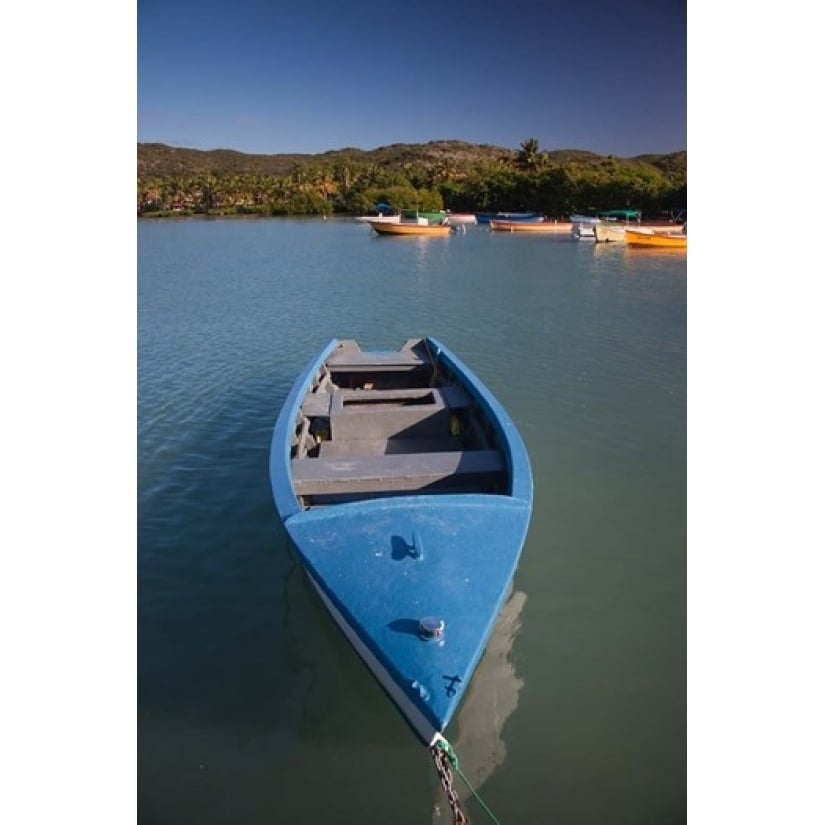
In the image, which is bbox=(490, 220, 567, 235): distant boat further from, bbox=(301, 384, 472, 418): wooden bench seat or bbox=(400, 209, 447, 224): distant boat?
bbox=(301, 384, 472, 418): wooden bench seat

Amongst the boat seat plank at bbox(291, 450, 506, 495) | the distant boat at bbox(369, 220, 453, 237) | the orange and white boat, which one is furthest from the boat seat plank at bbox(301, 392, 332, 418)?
the distant boat at bbox(369, 220, 453, 237)

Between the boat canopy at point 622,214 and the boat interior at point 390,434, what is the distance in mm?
45845

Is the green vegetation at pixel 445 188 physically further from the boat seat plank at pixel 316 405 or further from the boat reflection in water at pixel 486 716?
the boat reflection in water at pixel 486 716

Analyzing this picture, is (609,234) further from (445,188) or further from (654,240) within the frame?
(445,188)

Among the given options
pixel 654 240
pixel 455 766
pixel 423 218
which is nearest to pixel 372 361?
pixel 455 766

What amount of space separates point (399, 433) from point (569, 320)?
33.8 feet

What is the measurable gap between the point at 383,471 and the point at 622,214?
52.3 m

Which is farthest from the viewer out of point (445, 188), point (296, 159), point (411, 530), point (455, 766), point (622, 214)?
point (296, 159)

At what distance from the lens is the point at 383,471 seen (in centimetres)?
527

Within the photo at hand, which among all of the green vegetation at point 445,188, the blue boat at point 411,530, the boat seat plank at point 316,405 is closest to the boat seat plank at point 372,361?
the boat seat plank at point 316,405

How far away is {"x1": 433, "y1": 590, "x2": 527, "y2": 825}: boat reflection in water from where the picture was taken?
150 inches

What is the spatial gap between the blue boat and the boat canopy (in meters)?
48.3
